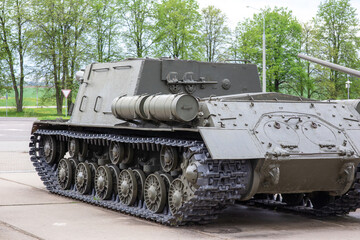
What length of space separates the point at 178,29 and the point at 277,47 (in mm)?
8568

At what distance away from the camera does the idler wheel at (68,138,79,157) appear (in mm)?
14430

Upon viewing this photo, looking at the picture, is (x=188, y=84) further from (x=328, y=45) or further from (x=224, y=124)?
(x=328, y=45)

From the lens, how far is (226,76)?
13.7 metres

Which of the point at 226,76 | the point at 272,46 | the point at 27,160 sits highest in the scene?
the point at 272,46

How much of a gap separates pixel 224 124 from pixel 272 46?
161 ft

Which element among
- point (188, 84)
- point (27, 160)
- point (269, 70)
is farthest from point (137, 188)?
point (269, 70)

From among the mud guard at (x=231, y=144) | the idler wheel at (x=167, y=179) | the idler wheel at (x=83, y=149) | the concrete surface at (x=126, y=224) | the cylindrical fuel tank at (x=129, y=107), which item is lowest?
the concrete surface at (x=126, y=224)

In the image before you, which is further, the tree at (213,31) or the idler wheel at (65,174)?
the tree at (213,31)

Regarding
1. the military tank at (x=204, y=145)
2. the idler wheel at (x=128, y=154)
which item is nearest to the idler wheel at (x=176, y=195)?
the military tank at (x=204, y=145)

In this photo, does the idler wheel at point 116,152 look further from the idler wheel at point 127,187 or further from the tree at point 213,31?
the tree at point 213,31

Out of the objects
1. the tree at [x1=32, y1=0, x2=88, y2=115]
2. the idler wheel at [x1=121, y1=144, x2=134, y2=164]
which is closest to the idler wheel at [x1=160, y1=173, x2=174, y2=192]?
the idler wheel at [x1=121, y1=144, x2=134, y2=164]

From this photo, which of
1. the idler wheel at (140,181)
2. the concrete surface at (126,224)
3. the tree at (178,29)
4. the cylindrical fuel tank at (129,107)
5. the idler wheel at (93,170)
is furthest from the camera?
the tree at (178,29)

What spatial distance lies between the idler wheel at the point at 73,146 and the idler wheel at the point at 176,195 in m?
4.21

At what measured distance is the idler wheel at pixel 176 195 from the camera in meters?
10.4
